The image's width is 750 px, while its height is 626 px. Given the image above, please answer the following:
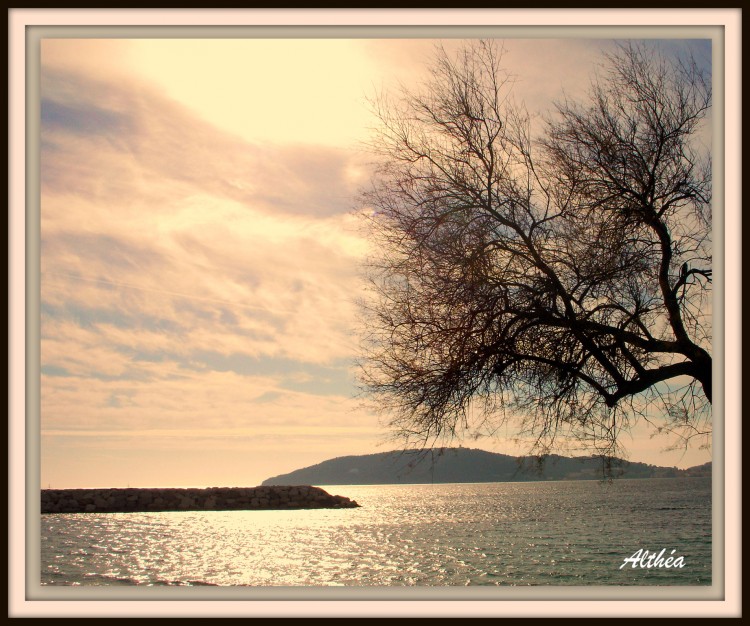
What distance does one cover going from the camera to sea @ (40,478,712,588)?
32875 mm

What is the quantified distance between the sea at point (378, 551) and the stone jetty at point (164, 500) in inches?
61.0

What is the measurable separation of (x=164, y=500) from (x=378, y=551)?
34.5 m

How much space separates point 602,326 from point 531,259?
1194mm

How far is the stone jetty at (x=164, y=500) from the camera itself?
75062 mm

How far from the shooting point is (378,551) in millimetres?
48844

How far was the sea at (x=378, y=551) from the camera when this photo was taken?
32.9 meters

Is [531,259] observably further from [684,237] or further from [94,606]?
[94,606]

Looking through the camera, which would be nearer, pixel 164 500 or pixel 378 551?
pixel 378 551

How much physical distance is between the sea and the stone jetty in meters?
1.55

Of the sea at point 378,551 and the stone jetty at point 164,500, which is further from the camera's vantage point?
the stone jetty at point 164,500

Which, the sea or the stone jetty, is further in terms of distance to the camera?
the stone jetty

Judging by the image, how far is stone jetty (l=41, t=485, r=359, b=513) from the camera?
75.1m
